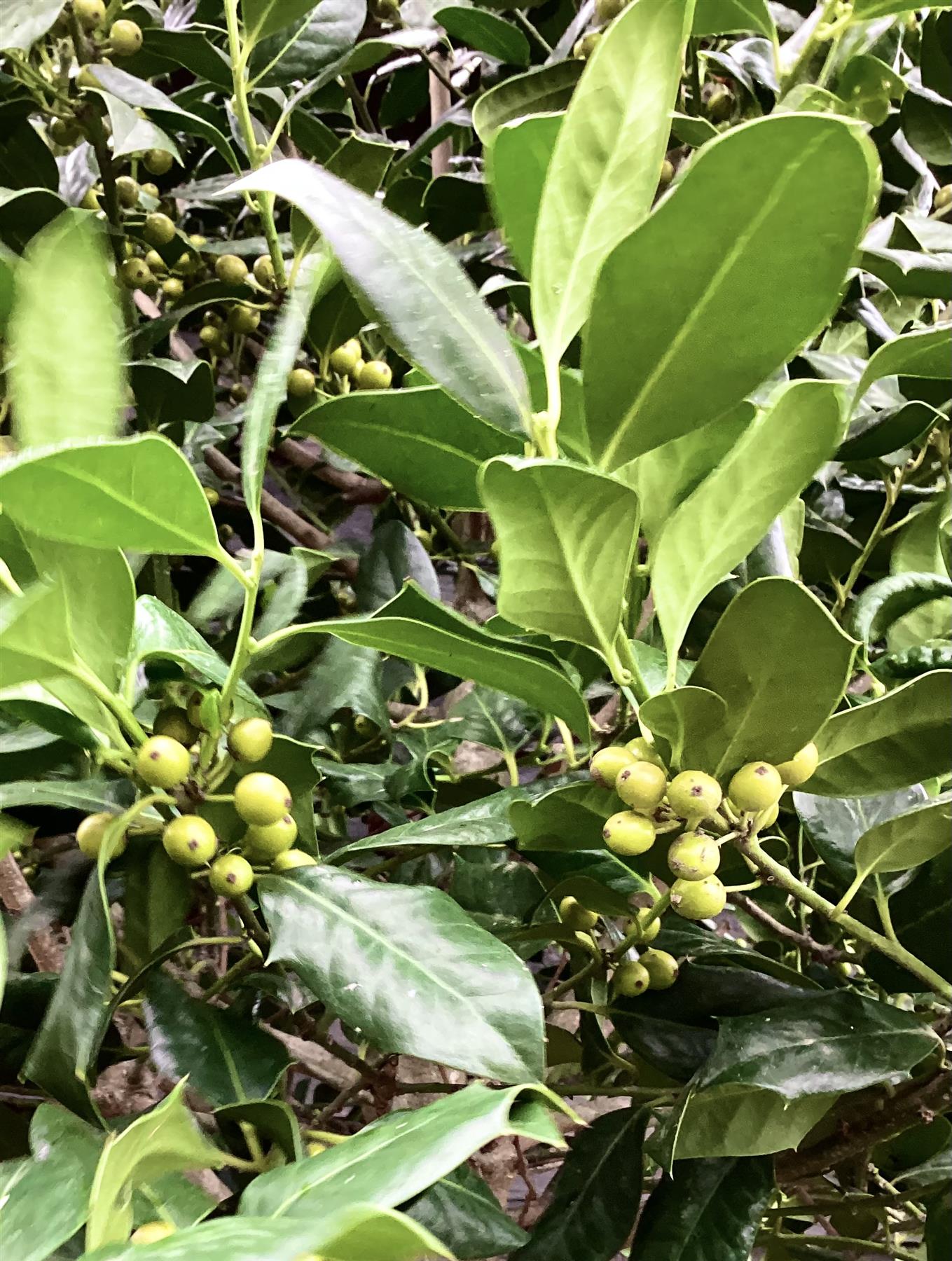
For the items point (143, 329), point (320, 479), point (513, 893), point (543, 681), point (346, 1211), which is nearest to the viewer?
point (346, 1211)

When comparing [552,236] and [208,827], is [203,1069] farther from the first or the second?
[552,236]

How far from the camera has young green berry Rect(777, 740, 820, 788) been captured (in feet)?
1.07

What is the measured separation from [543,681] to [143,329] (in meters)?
0.49

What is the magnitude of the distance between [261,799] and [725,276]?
24 centimetres

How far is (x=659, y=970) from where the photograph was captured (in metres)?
0.45

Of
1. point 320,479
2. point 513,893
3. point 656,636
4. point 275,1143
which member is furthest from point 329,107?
point 275,1143

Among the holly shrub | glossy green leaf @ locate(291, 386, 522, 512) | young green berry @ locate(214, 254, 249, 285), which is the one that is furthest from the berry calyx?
young green berry @ locate(214, 254, 249, 285)

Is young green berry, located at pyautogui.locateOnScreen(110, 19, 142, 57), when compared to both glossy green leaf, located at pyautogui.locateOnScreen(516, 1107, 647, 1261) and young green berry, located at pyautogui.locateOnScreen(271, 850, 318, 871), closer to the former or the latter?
young green berry, located at pyautogui.locateOnScreen(271, 850, 318, 871)

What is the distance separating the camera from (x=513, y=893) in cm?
55

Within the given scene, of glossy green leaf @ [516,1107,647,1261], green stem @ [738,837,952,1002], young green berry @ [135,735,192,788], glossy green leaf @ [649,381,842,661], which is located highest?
glossy green leaf @ [649,381,842,661]

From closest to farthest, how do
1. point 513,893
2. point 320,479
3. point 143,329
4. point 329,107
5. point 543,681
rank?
point 543,681, point 513,893, point 143,329, point 329,107, point 320,479

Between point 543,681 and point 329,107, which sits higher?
point 329,107

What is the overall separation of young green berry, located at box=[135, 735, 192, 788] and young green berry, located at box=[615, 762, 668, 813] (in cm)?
16

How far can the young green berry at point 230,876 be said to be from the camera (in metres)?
0.34
